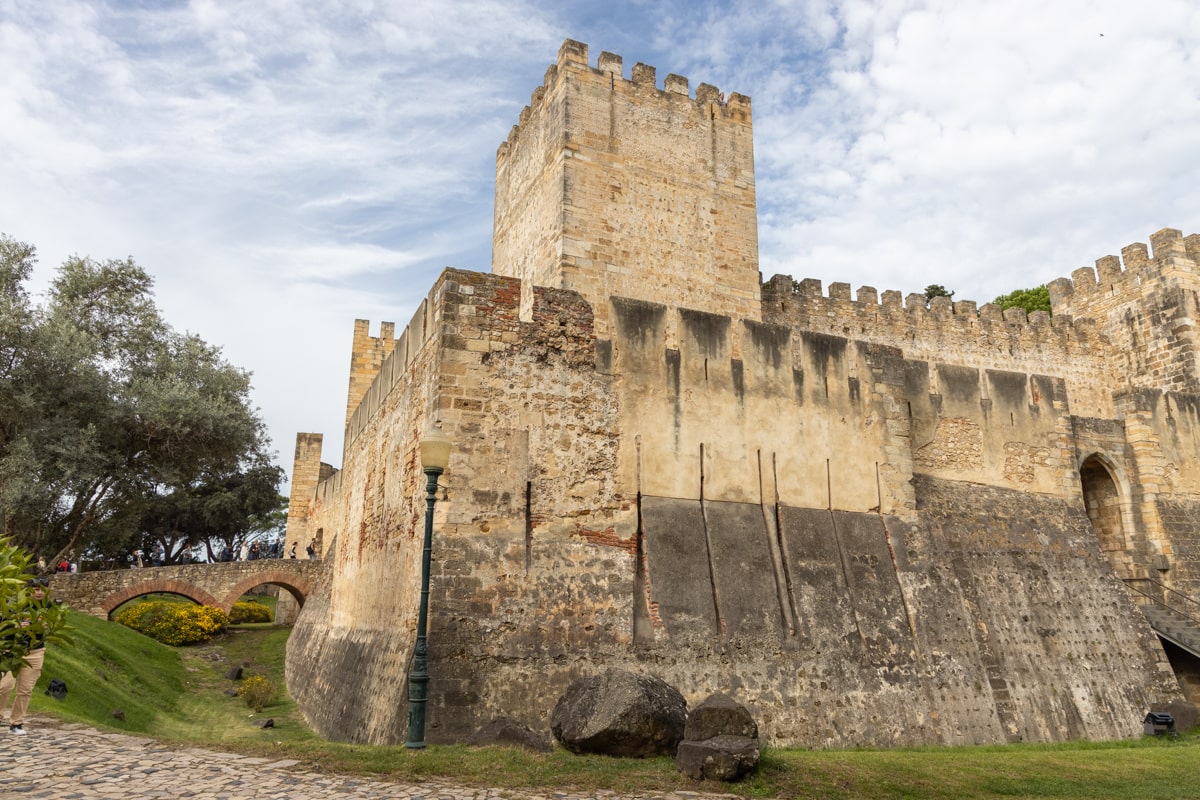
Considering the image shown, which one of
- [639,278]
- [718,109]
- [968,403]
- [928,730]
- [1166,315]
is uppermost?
[718,109]

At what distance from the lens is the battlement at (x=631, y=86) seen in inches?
701

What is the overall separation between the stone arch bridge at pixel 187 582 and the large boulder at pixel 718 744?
16713 mm

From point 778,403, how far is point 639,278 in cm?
603

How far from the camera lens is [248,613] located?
96.7ft

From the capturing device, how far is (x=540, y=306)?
36.0 ft

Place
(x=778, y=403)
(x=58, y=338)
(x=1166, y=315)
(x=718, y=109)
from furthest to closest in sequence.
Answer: (x=1166, y=315) → (x=58, y=338) → (x=718, y=109) → (x=778, y=403)

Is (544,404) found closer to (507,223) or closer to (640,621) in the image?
(640,621)

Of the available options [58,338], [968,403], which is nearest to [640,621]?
[968,403]

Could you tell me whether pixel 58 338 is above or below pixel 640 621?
above

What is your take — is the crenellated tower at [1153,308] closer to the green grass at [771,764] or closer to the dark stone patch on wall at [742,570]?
the green grass at [771,764]

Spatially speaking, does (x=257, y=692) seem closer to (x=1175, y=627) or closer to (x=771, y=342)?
(x=771, y=342)

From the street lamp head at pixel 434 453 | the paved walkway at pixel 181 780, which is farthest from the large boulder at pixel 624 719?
the street lamp head at pixel 434 453

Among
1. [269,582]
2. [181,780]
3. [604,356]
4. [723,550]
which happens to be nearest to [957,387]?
[723,550]

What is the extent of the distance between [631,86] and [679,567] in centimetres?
1132
